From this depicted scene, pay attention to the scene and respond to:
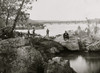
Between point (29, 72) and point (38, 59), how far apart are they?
158 centimetres

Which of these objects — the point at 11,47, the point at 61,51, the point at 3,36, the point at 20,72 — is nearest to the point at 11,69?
the point at 20,72

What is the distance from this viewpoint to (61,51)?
30.2 m

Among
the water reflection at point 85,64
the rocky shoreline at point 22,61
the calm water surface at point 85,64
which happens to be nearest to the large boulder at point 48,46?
the calm water surface at point 85,64

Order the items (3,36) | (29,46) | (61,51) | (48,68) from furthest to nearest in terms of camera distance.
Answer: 1. (61,51)
2. (3,36)
3. (29,46)
4. (48,68)

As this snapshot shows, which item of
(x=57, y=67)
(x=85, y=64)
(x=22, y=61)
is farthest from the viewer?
(x=85, y=64)

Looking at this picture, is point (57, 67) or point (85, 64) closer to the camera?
point (57, 67)

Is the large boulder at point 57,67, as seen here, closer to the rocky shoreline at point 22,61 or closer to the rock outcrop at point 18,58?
the rocky shoreline at point 22,61

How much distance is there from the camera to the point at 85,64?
2220cm

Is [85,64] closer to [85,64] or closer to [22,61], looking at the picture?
[85,64]

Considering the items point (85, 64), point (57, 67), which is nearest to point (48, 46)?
point (85, 64)

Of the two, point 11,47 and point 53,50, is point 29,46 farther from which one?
point 53,50

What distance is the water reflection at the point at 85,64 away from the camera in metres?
19.0

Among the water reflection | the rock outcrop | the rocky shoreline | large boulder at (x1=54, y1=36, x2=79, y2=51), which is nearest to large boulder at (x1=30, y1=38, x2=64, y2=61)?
large boulder at (x1=54, y1=36, x2=79, y2=51)

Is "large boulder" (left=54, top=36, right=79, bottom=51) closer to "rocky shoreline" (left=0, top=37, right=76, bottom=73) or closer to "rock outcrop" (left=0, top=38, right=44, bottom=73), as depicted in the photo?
"rocky shoreline" (left=0, top=37, right=76, bottom=73)
